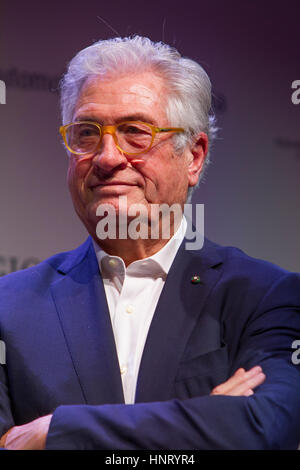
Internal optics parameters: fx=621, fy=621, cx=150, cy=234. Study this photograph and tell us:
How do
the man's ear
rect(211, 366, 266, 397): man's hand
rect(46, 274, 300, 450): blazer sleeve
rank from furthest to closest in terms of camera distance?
the man's ear
rect(211, 366, 266, 397): man's hand
rect(46, 274, 300, 450): blazer sleeve

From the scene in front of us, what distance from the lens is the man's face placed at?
1.99 meters

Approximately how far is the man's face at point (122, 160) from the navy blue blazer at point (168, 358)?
0.23 metres

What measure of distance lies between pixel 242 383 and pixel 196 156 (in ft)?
2.88

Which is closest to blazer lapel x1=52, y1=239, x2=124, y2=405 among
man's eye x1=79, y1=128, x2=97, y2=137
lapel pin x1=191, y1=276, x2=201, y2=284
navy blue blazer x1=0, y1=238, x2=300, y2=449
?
navy blue blazer x1=0, y1=238, x2=300, y2=449

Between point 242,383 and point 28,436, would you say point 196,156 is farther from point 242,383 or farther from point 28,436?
point 28,436

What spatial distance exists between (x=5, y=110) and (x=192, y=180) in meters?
0.93

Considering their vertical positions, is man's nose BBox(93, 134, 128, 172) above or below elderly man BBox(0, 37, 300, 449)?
above

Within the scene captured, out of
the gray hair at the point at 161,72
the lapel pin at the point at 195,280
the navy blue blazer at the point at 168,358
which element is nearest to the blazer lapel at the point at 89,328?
the navy blue blazer at the point at 168,358

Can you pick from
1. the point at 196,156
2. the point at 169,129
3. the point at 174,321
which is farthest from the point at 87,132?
the point at 174,321

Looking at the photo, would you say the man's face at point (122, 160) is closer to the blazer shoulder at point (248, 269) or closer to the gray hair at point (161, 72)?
the gray hair at point (161, 72)

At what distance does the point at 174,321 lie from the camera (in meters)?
1.90

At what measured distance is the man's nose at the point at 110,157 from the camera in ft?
6.47

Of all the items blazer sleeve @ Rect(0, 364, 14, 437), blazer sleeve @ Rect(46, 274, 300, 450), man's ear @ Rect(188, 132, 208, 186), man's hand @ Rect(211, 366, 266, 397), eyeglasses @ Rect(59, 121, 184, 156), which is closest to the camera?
blazer sleeve @ Rect(46, 274, 300, 450)

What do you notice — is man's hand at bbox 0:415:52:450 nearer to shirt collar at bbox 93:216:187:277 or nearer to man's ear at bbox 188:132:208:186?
shirt collar at bbox 93:216:187:277
